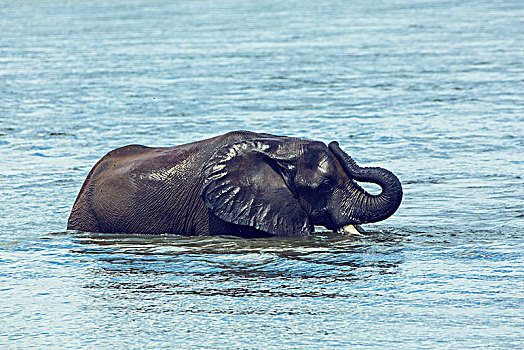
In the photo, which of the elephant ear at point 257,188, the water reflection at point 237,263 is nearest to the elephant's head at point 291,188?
the elephant ear at point 257,188

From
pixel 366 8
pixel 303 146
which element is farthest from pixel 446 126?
pixel 366 8

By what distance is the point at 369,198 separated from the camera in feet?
33.3

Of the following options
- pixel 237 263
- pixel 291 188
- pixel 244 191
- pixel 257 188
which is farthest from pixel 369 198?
pixel 237 263

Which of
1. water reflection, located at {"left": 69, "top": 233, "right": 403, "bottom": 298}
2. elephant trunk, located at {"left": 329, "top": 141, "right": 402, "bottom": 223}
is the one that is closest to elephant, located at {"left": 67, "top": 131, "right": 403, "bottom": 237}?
elephant trunk, located at {"left": 329, "top": 141, "right": 402, "bottom": 223}

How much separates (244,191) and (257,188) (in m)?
0.12

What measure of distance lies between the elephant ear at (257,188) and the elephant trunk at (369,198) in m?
0.43

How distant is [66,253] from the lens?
9.77 metres

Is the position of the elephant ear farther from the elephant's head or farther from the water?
the water

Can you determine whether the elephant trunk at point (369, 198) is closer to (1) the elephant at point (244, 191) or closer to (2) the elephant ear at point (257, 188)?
(1) the elephant at point (244, 191)

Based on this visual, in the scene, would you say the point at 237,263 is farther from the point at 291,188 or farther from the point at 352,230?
the point at 352,230

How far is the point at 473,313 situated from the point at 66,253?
3.91 m

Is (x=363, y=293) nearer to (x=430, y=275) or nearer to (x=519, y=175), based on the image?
(x=430, y=275)

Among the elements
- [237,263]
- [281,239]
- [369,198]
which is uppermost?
[369,198]

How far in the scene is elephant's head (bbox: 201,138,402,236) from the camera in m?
10.1
